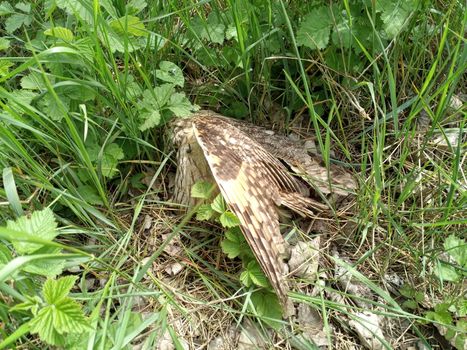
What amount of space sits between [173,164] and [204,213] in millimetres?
342

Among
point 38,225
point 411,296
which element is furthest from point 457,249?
point 38,225

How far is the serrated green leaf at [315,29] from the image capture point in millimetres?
1729

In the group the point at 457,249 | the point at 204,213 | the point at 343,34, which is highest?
the point at 343,34

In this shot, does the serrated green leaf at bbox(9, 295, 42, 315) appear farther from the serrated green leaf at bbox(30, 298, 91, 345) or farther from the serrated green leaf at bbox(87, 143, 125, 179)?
the serrated green leaf at bbox(87, 143, 125, 179)

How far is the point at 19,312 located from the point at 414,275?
1.22m

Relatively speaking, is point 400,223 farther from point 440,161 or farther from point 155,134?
point 155,134

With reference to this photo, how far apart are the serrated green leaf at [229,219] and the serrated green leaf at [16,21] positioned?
3.38ft

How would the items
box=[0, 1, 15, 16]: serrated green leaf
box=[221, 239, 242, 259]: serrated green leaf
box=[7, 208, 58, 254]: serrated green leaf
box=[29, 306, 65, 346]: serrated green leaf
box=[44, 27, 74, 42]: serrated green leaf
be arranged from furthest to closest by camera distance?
box=[0, 1, 15, 16]: serrated green leaf
box=[221, 239, 242, 259]: serrated green leaf
box=[44, 27, 74, 42]: serrated green leaf
box=[7, 208, 58, 254]: serrated green leaf
box=[29, 306, 65, 346]: serrated green leaf

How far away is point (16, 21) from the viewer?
189 cm

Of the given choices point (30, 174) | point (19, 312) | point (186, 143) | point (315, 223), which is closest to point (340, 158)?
point (315, 223)

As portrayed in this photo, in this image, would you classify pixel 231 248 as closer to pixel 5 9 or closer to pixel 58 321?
pixel 58 321

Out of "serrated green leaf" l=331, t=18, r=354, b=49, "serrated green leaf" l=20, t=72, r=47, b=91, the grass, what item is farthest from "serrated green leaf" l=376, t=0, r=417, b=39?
"serrated green leaf" l=20, t=72, r=47, b=91

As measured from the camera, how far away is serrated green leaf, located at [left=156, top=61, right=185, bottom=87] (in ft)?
5.95

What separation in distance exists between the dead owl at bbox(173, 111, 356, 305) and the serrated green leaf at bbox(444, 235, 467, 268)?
14.6 inches
